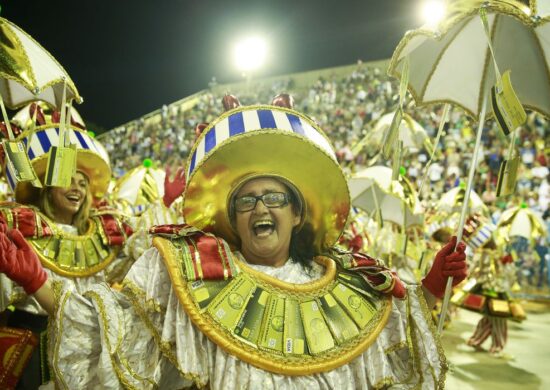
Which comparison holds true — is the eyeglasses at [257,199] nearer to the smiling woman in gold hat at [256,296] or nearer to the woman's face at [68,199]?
the smiling woman in gold hat at [256,296]

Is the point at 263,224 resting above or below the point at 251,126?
below

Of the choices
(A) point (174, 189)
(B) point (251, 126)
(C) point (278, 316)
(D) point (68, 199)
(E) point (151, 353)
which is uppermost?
(B) point (251, 126)

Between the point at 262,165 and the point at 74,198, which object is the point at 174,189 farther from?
the point at 262,165

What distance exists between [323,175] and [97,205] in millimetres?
2789

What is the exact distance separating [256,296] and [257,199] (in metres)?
0.43

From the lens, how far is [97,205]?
4305 mm

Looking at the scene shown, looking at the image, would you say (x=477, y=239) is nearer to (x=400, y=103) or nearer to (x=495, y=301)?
(x=495, y=301)

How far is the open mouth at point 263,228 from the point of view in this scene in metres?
2.06

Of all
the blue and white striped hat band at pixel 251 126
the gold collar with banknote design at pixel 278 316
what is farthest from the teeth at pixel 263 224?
the blue and white striped hat band at pixel 251 126

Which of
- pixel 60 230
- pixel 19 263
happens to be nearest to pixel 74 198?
pixel 60 230

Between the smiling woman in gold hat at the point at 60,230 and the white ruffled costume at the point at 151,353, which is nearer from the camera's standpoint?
the white ruffled costume at the point at 151,353

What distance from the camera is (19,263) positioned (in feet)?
5.79

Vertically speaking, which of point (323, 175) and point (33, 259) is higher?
point (323, 175)

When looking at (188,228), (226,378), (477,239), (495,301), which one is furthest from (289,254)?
(495,301)
